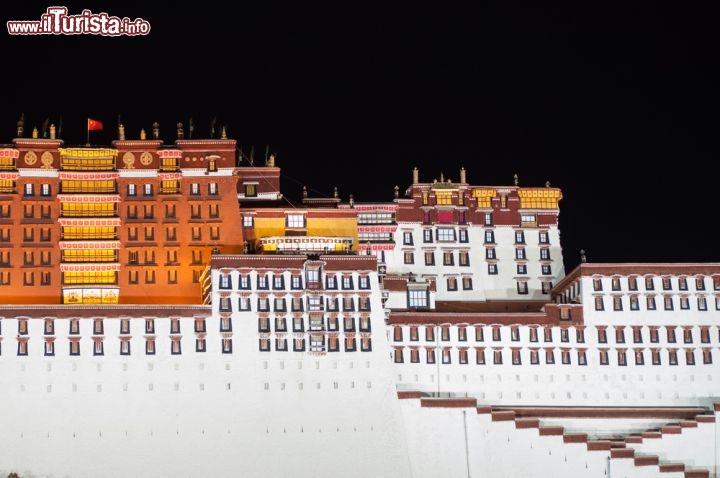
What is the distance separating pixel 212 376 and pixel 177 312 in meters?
5.93

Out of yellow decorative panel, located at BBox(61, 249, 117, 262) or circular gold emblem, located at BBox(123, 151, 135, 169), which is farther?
circular gold emblem, located at BBox(123, 151, 135, 169)

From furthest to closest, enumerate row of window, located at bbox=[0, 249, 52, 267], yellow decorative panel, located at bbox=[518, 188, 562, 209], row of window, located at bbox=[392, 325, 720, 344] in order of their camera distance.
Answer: yellow decorative panel, located at bbox=[518, 188, 562, 209], row of window, located at bbox=[0, 249, 52, 267], row of window, located at bbox=[392, 325, 720, 344]

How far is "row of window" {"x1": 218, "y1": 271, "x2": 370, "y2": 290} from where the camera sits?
13075 centimetres

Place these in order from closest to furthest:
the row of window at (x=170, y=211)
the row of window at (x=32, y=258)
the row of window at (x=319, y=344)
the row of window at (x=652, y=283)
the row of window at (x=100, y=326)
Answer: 1. the row of window at (x=100, y=326)
2. the row of window at (x=319, y=344)
3. the row of window at (x=32, y=258)
4. the row of window at (x=652, y=283)
5. the row of window at (x=170, y=211)

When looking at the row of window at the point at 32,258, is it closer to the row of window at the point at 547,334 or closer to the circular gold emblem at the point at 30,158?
the circular gold emblem at the point at 30,158

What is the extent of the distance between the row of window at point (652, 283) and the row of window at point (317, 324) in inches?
818

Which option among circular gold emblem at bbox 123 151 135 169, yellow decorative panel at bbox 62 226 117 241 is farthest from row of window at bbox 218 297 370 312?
circular gold emblem at bbox 123 151 135 169

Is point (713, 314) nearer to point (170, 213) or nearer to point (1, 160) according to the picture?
point (170, 213)

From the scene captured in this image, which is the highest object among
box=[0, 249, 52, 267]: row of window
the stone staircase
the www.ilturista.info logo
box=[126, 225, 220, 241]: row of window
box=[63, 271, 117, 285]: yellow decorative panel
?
the www.ilturista.info logo

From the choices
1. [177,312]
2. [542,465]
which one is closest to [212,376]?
[177,312]

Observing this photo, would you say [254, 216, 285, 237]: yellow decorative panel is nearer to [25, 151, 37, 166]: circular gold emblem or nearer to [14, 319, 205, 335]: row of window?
[14, 319, 205, 335]: row of window

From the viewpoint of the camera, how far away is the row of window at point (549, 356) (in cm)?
13412

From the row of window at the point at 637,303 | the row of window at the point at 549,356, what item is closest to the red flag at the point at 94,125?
the row of window at the point at 549,356

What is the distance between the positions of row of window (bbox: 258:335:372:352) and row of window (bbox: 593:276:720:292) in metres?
21.1
